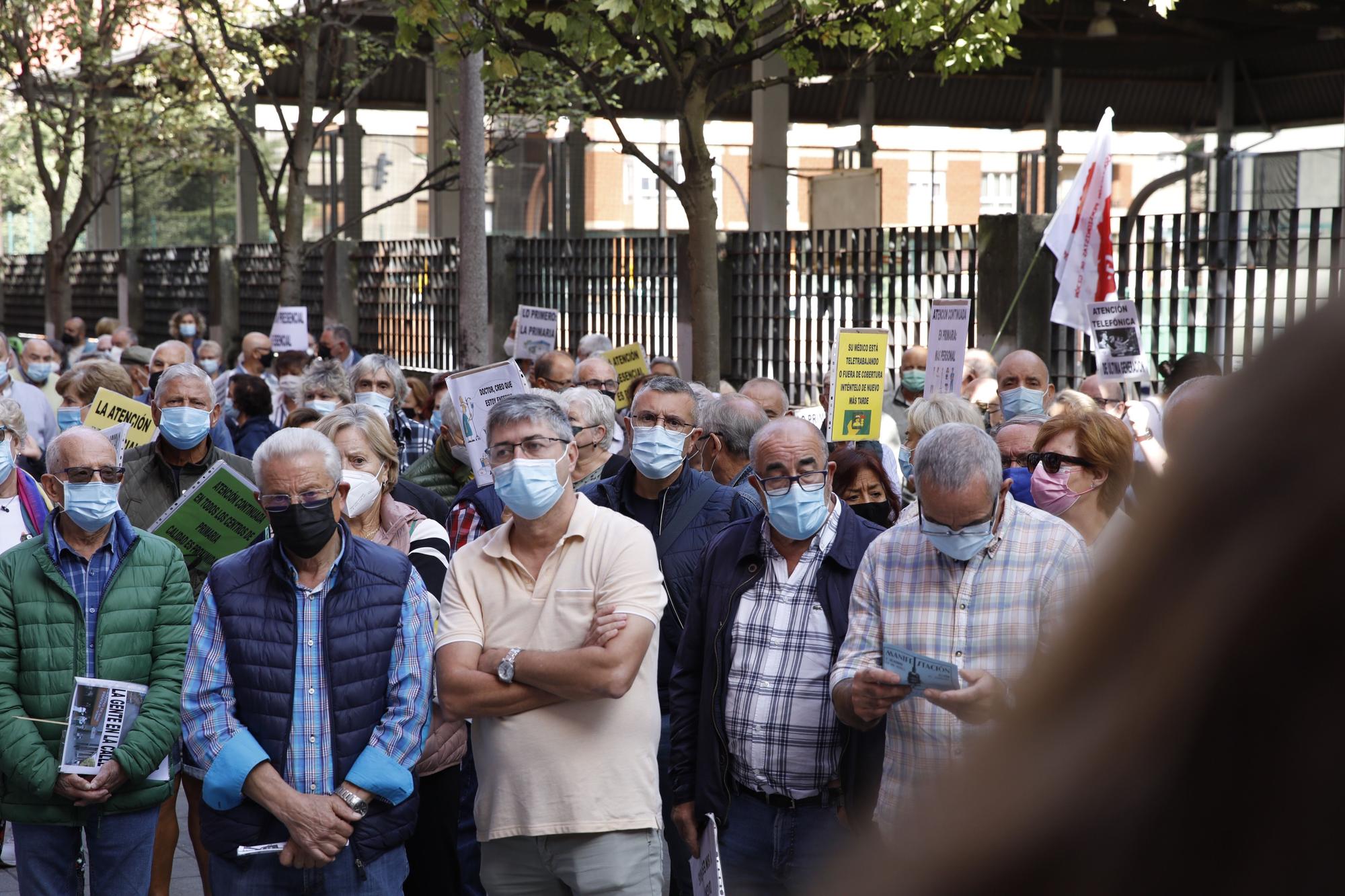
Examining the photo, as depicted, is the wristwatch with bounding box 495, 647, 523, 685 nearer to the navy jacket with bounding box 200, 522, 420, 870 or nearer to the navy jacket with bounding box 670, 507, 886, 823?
the navy jacket with bounding box 200, 522, 420, 870

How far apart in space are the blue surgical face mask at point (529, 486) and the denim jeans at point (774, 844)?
3.54 ft

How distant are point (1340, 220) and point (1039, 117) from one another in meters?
28.2

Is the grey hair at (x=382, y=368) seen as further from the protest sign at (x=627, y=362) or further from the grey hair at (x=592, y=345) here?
the grey hair at (x=592, y=345)

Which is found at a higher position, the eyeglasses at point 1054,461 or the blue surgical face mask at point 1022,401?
the eyeglasses at point 1054,461

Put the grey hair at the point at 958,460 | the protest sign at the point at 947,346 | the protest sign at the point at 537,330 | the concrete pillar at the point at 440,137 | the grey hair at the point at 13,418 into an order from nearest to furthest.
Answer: the grey hair at the point at 958,460 → the grey hair at the point at 13,418 → the protest sign at the point at 947,346 → the protest sign at the point at 537,330 → the concrete pillar at the point at 440,137

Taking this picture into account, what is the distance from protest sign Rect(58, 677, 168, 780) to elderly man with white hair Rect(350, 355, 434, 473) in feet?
13.3

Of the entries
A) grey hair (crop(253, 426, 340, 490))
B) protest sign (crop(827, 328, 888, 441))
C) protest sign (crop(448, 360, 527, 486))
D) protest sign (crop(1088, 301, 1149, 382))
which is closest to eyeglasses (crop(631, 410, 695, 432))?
protest sign (crop(448, 360, 527, 486))

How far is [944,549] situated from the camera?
429 centimetres

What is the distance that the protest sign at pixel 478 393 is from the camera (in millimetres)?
7410

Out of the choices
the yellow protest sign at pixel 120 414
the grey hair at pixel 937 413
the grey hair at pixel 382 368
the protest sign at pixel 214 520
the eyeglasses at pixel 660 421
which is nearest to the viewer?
the protest sign at pixel 214 520

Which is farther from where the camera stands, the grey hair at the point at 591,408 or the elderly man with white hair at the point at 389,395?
the elderly man with white hair at the point at 389,395

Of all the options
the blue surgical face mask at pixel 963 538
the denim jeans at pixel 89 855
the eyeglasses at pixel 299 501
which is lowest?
the denim jeans at pixel 89 855

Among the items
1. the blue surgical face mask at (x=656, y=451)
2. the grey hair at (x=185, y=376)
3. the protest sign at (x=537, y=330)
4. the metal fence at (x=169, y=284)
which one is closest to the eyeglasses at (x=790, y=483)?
the blue surgical face mask at (x=656, y=451)

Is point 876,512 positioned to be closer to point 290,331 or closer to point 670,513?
point 670,513
